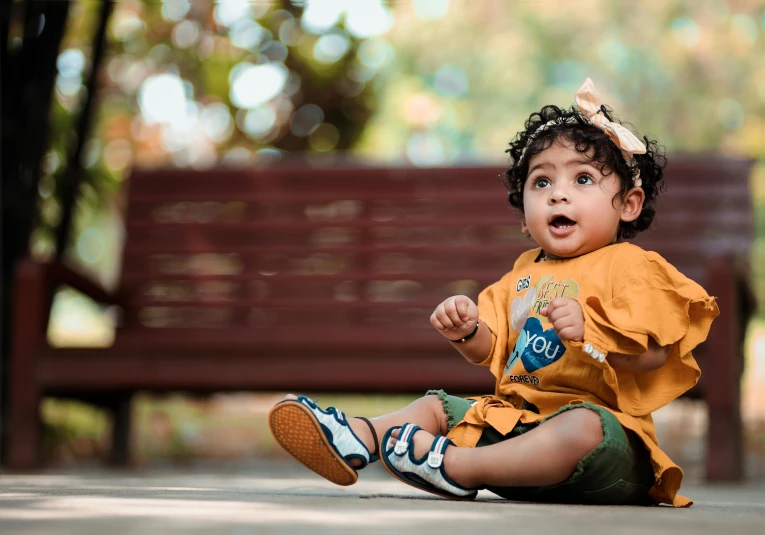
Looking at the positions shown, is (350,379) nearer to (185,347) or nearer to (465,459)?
(185,347)

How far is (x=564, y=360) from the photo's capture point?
194 centimetres

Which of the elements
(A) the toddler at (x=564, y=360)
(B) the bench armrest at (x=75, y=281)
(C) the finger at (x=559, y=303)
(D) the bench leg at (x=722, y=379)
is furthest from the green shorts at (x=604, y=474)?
(B) the bench armrest at (x=75, y=281)

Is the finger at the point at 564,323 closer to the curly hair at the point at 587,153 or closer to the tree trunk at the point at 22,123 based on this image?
the curly hair at the point at 587,153

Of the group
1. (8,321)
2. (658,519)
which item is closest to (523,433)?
(658,519)

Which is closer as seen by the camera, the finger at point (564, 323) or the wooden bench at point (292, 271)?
the finger at point (564, 323)

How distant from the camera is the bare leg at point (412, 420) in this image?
1.93 m

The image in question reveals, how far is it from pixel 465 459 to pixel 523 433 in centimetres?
15

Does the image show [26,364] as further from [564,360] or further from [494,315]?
[564,360]

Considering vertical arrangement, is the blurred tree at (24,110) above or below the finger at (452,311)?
above

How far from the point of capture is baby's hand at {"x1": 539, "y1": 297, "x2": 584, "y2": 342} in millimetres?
1756

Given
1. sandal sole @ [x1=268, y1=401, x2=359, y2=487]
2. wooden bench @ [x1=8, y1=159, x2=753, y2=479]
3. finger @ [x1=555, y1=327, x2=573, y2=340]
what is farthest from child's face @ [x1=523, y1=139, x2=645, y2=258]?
wooden bench @ [x1=8, y1=159, x2=753, y2=479]

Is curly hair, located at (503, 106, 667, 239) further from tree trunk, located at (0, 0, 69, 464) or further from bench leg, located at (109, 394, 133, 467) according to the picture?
bench leg, located at (109, 394, 133, 467)

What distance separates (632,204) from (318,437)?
2.71 ft

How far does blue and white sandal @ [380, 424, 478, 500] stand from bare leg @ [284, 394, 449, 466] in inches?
2.4
